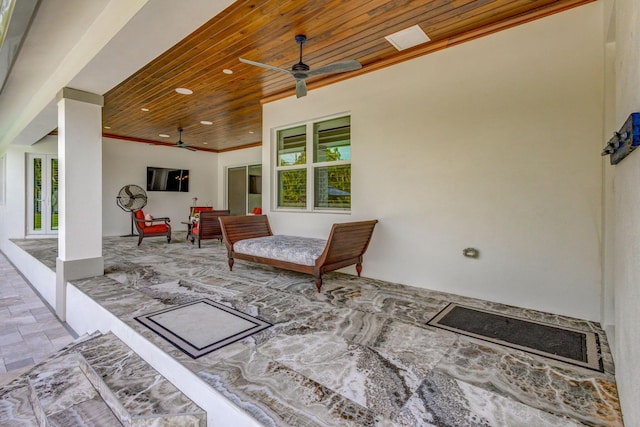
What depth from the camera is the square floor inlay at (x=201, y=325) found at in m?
2.06

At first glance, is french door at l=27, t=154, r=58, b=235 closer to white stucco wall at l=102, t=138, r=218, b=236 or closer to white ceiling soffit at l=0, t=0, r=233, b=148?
white stucco wall at l=102, t=138, r=218, b=236

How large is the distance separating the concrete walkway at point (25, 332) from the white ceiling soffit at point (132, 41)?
2693 millimetres

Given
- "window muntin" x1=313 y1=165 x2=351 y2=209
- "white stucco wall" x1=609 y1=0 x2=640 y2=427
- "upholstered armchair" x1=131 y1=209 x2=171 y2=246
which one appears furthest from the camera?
"upholstered armchair" x1=131 y1=209 x2=171 y2=246

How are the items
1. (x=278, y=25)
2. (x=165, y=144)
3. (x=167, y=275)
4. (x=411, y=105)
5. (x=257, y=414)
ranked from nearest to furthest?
1. (x=257, y=414)
2. (x=278, y=25)
3. (x=411, y=105)
4. (x=167, y=275)
5. (x=165, y=144)

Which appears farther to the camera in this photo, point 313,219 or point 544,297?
point 313,219

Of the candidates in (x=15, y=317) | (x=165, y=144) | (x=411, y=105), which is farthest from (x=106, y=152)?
(x=411, y=105)

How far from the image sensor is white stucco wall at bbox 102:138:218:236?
8.08 meters

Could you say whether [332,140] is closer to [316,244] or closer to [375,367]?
[316,244]

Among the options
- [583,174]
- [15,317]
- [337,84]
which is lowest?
[15,317]

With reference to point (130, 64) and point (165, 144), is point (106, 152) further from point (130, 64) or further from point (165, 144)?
point (130, 64)

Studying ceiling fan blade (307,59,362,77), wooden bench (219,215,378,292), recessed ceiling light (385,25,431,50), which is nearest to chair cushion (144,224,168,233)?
wooden bench (219,215,378,292)

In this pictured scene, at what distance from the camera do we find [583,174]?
8.48 feet

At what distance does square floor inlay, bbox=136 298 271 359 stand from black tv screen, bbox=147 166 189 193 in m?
7.09

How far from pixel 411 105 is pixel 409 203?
3.72 ft
